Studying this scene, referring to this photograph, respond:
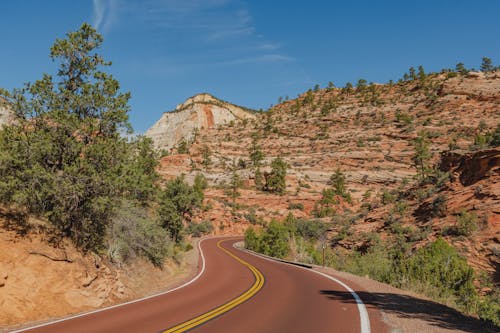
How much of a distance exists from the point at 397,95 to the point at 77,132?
374 feet

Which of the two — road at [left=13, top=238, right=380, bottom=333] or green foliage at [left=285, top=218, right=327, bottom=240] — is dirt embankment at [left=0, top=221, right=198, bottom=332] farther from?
green foliage at [left=285, top=218, right=327, bottom=240]

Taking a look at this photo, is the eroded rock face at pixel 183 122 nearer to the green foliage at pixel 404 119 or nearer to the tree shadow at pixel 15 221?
the green foliage at pixel 404 119

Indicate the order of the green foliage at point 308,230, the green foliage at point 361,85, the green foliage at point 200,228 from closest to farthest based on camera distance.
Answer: the green foliage at point 308,230 → the green foliage at point 200,228 → the green foliage at point 361,85

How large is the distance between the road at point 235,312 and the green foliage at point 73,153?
4.00 m

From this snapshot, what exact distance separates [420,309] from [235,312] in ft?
16.5

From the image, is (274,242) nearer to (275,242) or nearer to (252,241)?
(275,242)

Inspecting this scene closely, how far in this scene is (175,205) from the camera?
34062 millimetres

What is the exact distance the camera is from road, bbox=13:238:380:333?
286 inches

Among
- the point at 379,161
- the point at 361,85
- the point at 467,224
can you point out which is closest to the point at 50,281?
the point at 467,224

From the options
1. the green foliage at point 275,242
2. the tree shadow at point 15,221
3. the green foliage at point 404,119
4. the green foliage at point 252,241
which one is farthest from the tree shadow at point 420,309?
the green foliage at point 404,119

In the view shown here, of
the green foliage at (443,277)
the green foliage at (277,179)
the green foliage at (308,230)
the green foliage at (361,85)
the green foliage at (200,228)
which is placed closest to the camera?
the green foliage at (443,277)

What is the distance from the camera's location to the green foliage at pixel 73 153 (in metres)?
10.6

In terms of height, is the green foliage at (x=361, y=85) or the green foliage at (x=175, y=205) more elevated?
the green foliage at (x=361, y=85)

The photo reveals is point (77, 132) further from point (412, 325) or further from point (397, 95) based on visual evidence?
point (397, 95)
